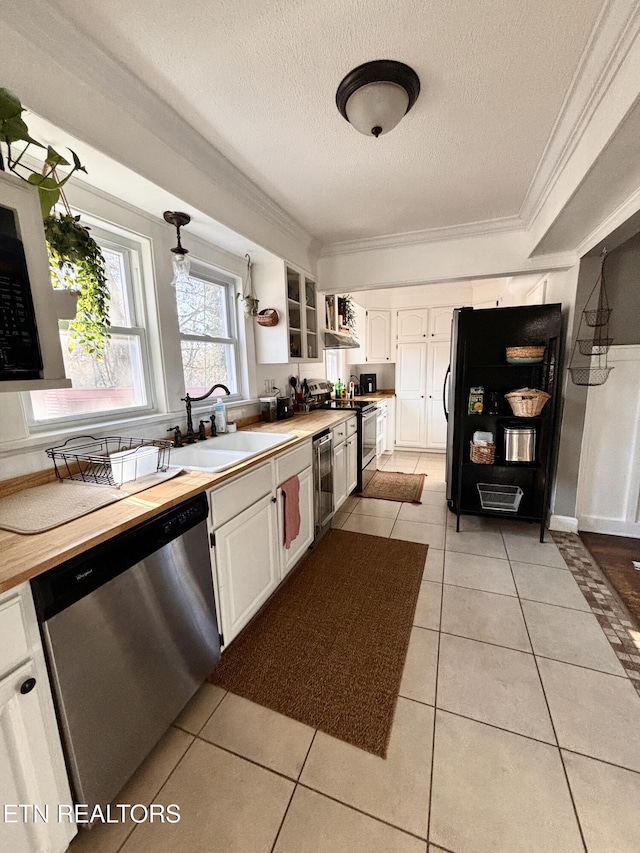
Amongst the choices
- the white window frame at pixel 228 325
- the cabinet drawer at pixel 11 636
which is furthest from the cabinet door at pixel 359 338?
the cabinet drawer at pixel 11 636

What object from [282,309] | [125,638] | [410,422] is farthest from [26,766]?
[410,422]

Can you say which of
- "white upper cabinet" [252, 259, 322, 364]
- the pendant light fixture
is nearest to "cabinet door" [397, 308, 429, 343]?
"white upper cabinet" [252, 259, 322, 364]

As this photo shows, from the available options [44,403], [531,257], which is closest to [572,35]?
[531,257]

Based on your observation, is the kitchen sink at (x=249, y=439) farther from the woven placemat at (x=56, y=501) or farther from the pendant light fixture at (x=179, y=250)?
the pendant light fixture at (x=179, y=250)

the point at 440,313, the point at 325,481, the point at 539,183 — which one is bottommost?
the point at 325,481

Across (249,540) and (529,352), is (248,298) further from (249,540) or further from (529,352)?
(529,352)

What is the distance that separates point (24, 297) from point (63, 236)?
374 mm

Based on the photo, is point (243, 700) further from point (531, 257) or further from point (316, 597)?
point (531, 257)

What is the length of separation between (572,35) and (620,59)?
0.61ft

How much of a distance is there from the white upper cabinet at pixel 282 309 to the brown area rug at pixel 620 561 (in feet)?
9.06

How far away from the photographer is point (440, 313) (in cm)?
502

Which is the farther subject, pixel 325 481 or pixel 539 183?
pixel 325 481

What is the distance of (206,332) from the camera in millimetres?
2537

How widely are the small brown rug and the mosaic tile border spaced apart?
1.31 metres
